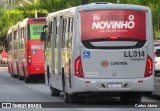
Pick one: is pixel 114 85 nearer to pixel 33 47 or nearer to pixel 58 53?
pixel 58 53

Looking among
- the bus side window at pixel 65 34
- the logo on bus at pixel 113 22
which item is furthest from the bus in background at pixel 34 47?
the logo on bus at pixel 113 22

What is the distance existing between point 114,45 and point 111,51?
0.64 ft

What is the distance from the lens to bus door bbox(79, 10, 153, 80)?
72.7 feet

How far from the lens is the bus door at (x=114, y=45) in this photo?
22172 millimetres

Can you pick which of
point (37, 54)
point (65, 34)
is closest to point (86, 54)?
point (65, 34)

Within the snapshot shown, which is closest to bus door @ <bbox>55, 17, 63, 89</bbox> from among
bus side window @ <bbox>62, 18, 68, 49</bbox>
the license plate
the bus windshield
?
bus side window @ <bbox>62, 18, 68, 49</bbox>

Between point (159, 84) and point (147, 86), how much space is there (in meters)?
4.38

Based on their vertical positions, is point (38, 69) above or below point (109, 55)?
below

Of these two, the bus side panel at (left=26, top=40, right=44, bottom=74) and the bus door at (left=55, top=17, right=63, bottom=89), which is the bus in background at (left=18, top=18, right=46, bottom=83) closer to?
the bus side panel at (left=26, top=40, right=44, bottom=74)

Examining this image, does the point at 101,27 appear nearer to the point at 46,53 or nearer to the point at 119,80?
the point at 119,80

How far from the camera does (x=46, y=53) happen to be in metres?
29.3

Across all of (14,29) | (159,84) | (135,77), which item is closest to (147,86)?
(135,77)

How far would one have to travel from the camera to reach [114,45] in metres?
22.2

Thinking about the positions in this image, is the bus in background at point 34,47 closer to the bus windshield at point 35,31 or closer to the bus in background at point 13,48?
the bus windshield at point 35,31
